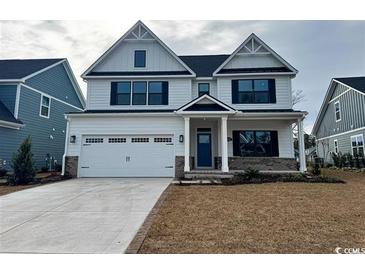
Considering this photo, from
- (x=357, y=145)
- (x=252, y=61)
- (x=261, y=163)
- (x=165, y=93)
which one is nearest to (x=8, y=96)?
(x=165, y=93)

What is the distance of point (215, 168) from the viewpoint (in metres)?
13.3

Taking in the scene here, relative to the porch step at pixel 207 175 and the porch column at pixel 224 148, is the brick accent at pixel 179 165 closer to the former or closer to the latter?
the porch step at pixel 207 175

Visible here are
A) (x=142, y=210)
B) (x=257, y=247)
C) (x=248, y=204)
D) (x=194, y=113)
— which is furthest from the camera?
(x=194, y=113)

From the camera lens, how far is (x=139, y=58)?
1463 centimetres

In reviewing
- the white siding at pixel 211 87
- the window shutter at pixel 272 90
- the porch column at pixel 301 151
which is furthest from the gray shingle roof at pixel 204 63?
the porch column at pixel 301 151

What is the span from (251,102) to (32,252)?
1251 centimetres

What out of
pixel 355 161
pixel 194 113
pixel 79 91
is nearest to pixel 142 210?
pixel 194 113

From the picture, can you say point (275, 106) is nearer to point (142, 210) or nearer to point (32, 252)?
point (142, 210)

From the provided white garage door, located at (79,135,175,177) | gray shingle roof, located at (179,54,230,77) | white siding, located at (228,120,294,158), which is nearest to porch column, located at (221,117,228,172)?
white siding, located at (228,120,294,158)

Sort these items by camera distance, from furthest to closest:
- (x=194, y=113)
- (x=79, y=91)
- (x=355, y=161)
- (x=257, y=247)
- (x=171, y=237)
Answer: (x=79, y=91) → (x=355, y=161) → (x=194, y=113) → (x=171, y=237) → (x=257, y=247)

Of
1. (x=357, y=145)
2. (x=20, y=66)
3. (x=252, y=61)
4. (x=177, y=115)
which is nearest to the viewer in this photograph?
(x=177, y=115)

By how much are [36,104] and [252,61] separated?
577 inches

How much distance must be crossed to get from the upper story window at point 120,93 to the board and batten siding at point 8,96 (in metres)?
6.32

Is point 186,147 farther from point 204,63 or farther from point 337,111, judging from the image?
point 337,111
